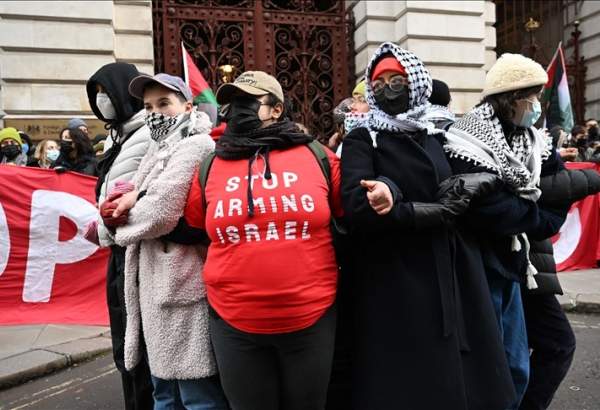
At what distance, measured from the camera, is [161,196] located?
238 centimetres

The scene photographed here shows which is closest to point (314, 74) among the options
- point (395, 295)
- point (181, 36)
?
point (181, 36)

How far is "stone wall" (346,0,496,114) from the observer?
11188mm

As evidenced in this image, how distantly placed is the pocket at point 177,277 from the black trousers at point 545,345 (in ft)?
5.60

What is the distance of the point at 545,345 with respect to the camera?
10.00ft

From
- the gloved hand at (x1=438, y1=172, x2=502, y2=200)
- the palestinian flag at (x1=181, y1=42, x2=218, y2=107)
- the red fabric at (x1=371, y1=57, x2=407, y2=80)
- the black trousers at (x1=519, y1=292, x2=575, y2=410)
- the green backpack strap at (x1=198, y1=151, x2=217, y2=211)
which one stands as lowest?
the black trousers at (x1=519, y1=292, x2=575, y2=410)

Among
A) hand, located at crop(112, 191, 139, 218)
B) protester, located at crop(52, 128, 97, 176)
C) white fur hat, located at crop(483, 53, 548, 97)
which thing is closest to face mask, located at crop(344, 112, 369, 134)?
white fur hat, located at crop(483, 53, 548, 97)

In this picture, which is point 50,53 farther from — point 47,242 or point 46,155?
point 47,242

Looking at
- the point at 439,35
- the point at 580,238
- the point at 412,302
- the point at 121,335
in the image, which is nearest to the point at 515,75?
the point at 412,302

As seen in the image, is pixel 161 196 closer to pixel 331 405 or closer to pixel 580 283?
pixel 331 405

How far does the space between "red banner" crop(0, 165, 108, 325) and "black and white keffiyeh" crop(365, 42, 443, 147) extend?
13.5 ft

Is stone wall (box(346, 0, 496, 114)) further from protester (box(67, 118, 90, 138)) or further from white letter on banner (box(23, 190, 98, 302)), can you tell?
white letter on banner (box(23, 190, 98, 302))

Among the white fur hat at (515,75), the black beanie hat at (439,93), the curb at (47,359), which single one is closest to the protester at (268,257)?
the white fur hat at (515,75)

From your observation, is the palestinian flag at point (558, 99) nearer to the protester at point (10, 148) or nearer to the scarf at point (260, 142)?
the scarf at point (260, 142)

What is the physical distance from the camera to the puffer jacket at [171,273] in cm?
240
